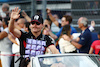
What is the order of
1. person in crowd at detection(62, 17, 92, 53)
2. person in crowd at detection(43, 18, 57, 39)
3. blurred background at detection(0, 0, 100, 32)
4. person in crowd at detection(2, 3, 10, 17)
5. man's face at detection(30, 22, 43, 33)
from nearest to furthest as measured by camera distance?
man's face at detection(30, 22, 43, 33), person in crowd at detection(62, 17, 92, 53), person in crowd at detection(43, 18, 57, 39), blurred background at detection(0, 0, 100, 32), person in crowd at detection(2, 3, 10, 17)

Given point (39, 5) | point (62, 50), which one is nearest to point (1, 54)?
point (62, 50)

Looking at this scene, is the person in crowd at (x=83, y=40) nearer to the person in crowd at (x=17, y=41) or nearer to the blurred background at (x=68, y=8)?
the blurred background at (x=68, y=8)

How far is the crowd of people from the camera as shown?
15.7 ft

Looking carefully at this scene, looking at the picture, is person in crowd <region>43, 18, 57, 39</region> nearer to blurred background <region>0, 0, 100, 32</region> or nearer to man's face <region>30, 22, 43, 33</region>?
blurred background <region>0, 0, 100, 32</region>

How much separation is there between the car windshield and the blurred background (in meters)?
3.38

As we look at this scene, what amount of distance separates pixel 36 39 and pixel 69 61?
3.59ft

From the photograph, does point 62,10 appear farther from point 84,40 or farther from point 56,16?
point 84,40

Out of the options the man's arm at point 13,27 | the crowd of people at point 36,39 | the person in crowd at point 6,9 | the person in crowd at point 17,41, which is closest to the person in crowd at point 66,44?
the crowd of people at point 36,39

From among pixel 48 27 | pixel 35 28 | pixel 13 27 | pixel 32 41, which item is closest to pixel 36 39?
pixel 32 41

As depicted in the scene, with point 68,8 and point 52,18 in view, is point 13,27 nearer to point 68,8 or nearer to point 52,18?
point 52,18

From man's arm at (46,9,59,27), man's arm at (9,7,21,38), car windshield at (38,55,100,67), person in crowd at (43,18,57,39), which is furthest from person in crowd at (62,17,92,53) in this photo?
car windshield at (38,55,100,67)

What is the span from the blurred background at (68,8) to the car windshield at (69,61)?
3.38m

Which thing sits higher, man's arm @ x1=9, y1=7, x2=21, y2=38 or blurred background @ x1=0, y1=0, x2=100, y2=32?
blurred background @ x1=0, y1=0, x2=100, y2=32

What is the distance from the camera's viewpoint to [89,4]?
7.39 metres
